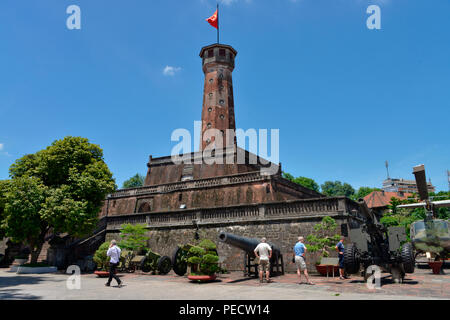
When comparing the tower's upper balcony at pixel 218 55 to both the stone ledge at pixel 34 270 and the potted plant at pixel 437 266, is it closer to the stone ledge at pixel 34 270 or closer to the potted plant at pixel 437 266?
the stone ledge at pixel 34 270

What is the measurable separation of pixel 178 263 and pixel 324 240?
5.86 meters

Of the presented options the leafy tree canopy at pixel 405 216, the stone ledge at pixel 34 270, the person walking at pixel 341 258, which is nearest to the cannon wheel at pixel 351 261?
the person walking at pixel 341 258

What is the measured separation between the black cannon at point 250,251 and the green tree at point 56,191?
8.90m

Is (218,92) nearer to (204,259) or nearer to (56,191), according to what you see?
(56,191)

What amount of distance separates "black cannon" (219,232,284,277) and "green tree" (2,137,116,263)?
8896 millimetres

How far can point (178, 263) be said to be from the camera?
1192 cm

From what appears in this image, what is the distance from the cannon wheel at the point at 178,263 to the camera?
1176cm

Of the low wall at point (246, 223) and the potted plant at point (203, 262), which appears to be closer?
the potted plant at point (203, 262)

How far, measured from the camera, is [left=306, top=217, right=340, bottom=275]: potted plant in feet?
34.5

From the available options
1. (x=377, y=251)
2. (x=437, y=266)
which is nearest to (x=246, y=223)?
(x=377, y=251)

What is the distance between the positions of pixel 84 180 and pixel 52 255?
5113 mm
